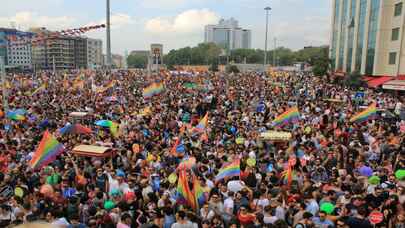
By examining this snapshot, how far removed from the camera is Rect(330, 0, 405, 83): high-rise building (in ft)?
99.5

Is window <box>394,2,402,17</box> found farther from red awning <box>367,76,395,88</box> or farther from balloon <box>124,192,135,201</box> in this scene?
balloon <box>124,192,135,201</box>

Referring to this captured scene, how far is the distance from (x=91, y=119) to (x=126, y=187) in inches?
364

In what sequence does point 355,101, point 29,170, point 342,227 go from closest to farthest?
point 342,227 < point 29,170 < point 355,101

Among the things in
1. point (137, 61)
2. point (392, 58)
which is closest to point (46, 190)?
point (392, 58)

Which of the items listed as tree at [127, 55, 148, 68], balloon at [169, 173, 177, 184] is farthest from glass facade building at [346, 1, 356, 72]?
tree at [127, 55, 148, 68]

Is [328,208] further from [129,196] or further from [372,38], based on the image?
[372,38]

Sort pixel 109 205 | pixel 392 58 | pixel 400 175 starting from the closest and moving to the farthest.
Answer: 1. pixel 109 205
2. pixel 400 175
3. pixel 392 58

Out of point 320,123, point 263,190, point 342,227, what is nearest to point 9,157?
point 263,190

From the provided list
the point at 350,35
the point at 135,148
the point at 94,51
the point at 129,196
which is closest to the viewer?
the point at 129,196

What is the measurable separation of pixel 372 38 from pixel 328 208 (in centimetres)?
3338

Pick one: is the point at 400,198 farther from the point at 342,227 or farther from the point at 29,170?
the point at 29,170

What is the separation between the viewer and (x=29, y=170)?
8.20m

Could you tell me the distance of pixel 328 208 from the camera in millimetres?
5977

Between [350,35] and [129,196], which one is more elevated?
[350,35]
